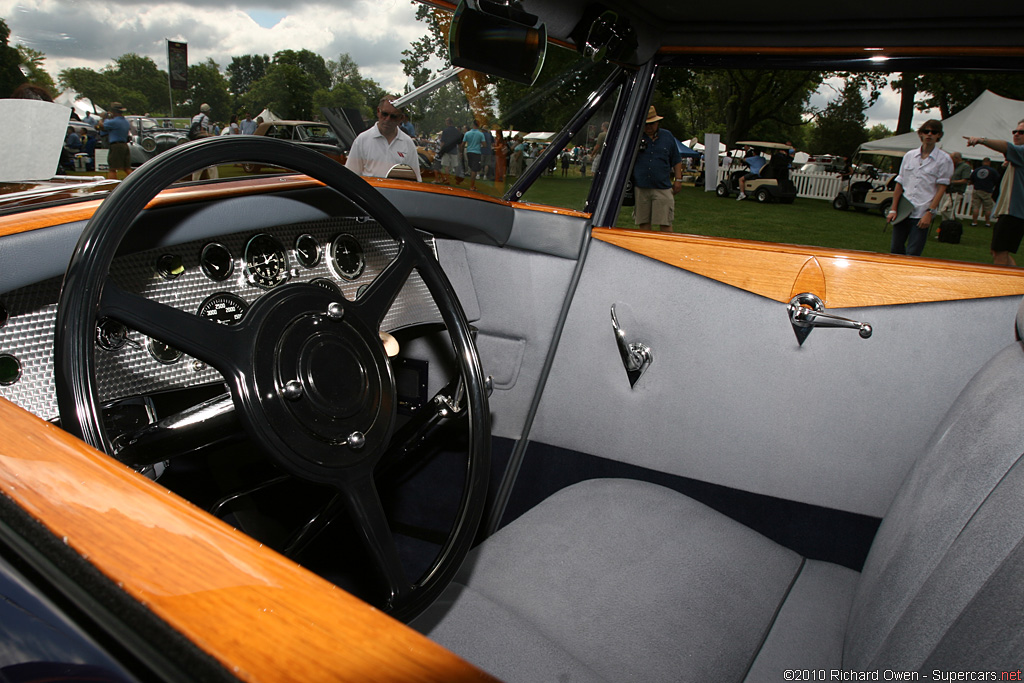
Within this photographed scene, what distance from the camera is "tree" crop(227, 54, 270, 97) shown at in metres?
1.32

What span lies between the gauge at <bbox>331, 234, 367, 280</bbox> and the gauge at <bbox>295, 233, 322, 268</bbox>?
44mm

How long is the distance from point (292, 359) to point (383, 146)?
0.84m

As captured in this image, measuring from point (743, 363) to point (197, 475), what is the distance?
1.20 m

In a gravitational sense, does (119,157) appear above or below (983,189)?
below

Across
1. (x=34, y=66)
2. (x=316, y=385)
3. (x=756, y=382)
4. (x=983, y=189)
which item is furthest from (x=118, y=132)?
(x=983, y=189)

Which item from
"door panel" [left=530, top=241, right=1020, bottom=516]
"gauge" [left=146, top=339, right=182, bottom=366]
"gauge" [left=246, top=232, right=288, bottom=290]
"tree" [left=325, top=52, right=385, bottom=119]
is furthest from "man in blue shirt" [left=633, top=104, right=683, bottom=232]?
"gauge" [left=146, top=339, right=182, bottom=366]

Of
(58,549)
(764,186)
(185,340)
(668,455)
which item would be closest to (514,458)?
(668,455)

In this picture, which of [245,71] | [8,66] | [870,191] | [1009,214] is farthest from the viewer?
[1009,214]

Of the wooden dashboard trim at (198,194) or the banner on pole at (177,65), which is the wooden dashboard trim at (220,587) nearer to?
the wooden dashboard trim at (198,194)

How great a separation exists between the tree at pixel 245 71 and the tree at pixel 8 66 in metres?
0.36

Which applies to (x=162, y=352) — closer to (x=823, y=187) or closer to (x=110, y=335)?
(x=110, y=335)

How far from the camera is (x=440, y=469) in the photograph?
189cm

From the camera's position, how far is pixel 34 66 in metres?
1.04

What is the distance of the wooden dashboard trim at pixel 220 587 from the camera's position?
0.41 metres
